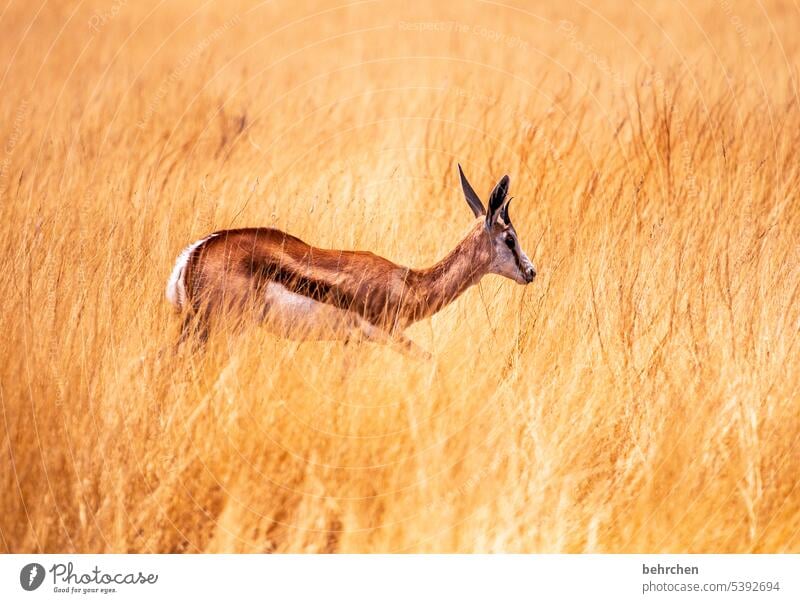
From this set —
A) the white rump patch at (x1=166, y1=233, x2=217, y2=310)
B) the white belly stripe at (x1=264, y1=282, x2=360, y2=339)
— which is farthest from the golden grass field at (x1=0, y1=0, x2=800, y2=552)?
the white belly stripe at (x1=264, y1=282, x2=360, y2=339)

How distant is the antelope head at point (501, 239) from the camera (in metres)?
7.32

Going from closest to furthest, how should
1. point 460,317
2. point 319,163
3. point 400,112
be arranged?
point 460,317
point 319,163
point 400,112

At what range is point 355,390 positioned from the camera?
5.90 metres

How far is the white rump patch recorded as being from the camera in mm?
6840

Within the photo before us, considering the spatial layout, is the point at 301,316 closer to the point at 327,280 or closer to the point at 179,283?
the point at 327,280

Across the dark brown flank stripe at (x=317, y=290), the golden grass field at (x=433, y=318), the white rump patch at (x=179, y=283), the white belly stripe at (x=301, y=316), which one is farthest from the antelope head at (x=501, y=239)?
the white rump patch at (x=179, y=283)

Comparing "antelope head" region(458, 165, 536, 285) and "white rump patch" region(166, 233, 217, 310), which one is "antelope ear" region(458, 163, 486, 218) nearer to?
"antelope head" region(458, 165, 536, 285)

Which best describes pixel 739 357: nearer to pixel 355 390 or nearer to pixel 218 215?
pixel 355 390

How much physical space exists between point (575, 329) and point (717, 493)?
5.34 ft

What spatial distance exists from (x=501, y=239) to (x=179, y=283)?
83.8 inches

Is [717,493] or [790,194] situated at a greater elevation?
[790,194]

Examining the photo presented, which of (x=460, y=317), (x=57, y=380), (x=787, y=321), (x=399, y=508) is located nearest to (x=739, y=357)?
(x=787, y=321)

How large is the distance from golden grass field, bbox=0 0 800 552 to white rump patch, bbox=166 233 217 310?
155 mm

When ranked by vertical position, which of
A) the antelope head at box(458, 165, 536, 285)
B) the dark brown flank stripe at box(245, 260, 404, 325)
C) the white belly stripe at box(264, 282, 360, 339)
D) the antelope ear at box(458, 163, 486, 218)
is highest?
the antelope ear at box(458, 163, 486, 218)
